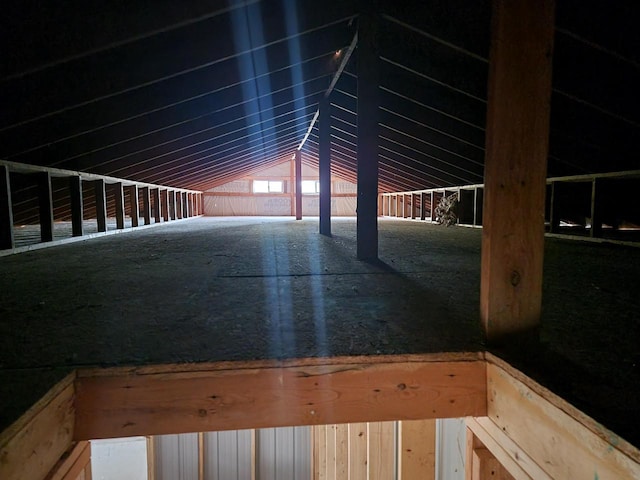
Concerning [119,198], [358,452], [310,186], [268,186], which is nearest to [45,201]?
[119,198]

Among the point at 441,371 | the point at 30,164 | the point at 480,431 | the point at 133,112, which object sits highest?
the point at 133,112

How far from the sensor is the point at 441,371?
125cm

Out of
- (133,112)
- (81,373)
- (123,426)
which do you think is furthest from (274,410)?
(133,112)

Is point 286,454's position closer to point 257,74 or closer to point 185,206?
point 257,74

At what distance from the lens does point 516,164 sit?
129 centimetres

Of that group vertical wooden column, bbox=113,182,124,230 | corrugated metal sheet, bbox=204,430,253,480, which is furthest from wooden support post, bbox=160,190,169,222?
corrugated metal sheet, bbox=204,430,253,480

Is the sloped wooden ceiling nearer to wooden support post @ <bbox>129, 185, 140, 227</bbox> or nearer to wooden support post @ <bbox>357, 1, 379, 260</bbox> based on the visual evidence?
wooden support post @ <bbox>357, 1, 379, 260</bbox>

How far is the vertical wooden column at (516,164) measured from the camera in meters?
1.27

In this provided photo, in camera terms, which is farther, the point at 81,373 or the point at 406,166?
the point at 406,166

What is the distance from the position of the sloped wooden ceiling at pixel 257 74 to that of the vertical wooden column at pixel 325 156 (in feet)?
1.25

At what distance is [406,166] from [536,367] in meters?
7.65

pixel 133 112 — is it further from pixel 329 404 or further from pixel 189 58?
pixel 329 404

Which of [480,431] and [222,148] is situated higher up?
[222,148]

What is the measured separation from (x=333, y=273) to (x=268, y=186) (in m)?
14.8
